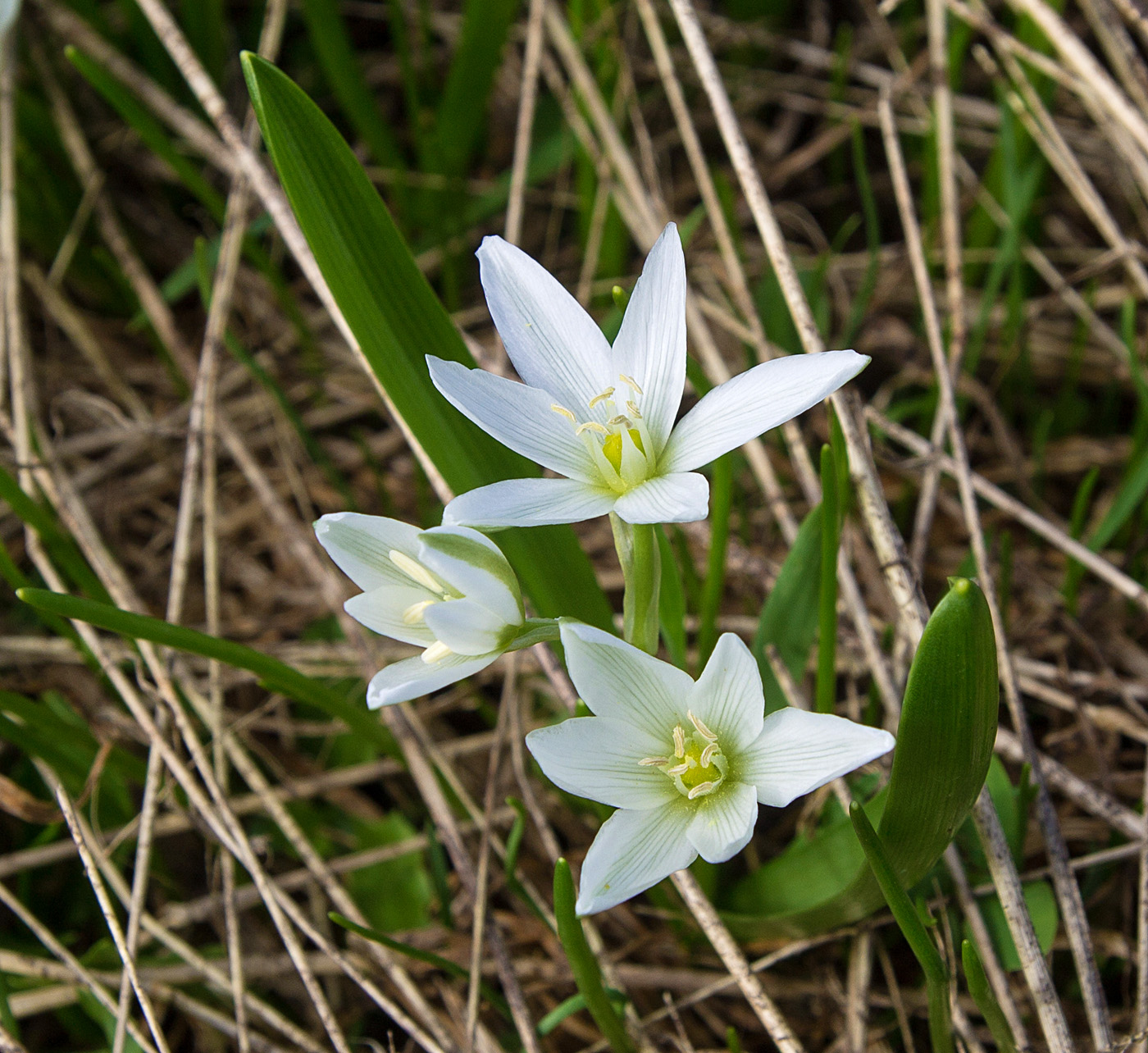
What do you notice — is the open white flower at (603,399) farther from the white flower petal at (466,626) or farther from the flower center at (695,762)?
the flower center at (695,762)

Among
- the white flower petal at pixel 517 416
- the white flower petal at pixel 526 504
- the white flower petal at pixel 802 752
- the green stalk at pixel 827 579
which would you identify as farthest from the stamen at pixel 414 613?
the green stalk at pixel 827 579

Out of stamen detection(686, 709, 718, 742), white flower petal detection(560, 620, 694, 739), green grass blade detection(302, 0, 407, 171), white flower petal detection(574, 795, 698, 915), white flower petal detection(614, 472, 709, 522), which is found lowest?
white flower petal detection(574, 795, 698, 915)

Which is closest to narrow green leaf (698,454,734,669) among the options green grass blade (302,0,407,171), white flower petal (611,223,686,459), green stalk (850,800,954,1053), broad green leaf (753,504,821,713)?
broad green leaf (753,504,821,713)

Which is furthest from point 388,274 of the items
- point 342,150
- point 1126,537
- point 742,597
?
point 1126,537

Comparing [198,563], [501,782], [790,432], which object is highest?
[790,432]

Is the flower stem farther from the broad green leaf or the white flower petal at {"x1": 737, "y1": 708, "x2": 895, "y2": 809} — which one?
the broad green leaf

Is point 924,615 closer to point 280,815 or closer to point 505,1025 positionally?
point 505,1025

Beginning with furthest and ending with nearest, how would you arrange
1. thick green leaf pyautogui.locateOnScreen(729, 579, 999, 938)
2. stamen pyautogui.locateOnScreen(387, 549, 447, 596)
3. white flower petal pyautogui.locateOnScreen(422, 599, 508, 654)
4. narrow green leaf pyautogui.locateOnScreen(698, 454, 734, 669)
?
narrow green leaf pyautogui.locateOnScreen(698, 454, 734, 669), stamen pyautogui.locateOnScreen(387, 549, 447, 596), white flower petal pyautogui.locateOnScreen(422, 599, 508, 654), thick green leaf pyautogui.locateOnScreen(729, 579, 999, 938)
